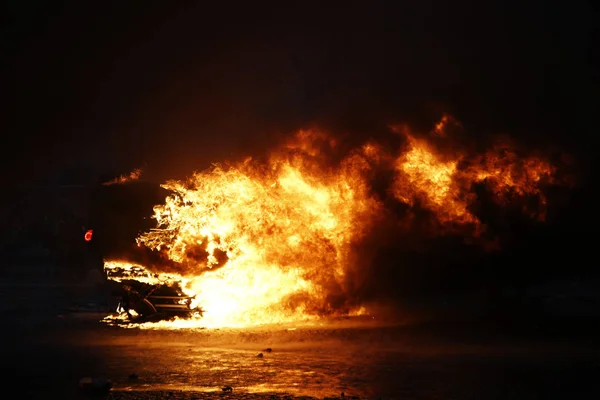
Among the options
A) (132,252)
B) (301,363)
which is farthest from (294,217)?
(301,363)

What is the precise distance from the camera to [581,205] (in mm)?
19797

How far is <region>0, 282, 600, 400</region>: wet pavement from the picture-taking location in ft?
31.3

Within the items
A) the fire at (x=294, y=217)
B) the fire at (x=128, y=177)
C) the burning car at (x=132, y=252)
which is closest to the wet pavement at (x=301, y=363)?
the fire at (x=294, y=217)

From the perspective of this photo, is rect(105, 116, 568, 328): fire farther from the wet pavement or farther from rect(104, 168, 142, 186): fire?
rect(104, 168, 142, 186): fire

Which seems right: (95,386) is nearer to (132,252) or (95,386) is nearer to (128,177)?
(132,252)

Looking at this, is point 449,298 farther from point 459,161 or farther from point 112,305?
point 112,305

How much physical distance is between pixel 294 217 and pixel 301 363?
252 inches

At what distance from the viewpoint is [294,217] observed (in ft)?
58.0

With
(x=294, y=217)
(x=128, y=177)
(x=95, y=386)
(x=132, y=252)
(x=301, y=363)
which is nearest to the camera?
(x=95, y=386)

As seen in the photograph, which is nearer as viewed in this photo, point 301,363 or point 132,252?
point 301,363

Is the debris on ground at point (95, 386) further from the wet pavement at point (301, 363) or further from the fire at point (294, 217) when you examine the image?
the fire at point (294, 217)

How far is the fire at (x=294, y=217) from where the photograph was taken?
17547 millimetres

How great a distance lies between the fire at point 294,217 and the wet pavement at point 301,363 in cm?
159

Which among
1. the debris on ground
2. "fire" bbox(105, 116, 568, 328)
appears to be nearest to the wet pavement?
the debris on ground
